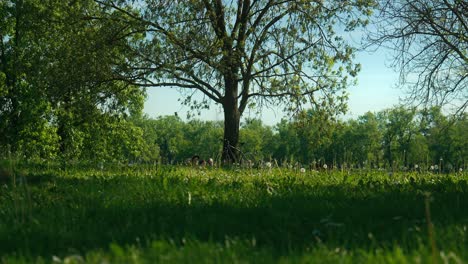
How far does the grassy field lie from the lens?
11.1ft

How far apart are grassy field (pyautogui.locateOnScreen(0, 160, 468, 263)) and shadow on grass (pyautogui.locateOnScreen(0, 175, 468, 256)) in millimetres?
13

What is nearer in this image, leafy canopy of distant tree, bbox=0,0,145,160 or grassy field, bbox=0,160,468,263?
grassy field, bbox=0,160,468,263

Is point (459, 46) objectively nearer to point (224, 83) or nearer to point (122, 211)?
point (224, 83)

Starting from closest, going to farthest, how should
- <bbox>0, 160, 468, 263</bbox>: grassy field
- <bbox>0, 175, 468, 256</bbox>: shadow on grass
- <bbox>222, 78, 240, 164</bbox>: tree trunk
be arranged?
<bbox>0, 160, 468, 263</bbox>: grassy field → <bbox>0, 175, 468, 256</bbox>: shadow on grass → <bbox>222, 78, 240, 164</bbox>: tree trunk

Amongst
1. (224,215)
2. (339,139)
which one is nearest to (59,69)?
(224,215)

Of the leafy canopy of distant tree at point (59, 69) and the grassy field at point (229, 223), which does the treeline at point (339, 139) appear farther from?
the grassy field at point (229, 223)

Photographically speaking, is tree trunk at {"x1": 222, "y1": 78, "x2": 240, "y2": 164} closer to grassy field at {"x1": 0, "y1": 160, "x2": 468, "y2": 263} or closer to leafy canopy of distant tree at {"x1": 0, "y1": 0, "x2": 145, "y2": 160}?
leafy canopy of distant tree at {"x1": 0, "y1": 0, "x2": 145, "y2": 160}

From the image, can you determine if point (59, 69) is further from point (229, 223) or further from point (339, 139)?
point (339, 139)

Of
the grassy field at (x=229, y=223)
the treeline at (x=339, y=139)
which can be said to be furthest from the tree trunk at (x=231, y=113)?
the grassy field at (x=229, y=223)

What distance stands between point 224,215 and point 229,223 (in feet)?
1.41

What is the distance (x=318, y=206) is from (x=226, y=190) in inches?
72.8

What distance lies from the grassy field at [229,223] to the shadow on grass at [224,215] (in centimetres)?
1

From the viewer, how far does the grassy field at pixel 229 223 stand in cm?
339

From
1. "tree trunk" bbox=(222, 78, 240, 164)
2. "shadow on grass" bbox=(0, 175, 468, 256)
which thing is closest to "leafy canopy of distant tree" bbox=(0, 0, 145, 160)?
"tree trunk" bbox=(222, 78, 240, 164)
